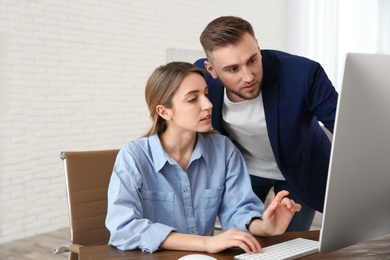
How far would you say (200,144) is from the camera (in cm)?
168

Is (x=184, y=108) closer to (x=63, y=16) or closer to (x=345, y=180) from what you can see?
(x=345, y=180)

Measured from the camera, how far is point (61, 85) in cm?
Result: 473

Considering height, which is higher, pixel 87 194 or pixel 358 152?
pixel 358 152

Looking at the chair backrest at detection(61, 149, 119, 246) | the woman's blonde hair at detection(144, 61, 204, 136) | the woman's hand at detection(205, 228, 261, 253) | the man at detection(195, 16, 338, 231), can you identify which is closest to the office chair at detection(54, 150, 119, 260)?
the chair backrest at detection(61, 149, 119, 246)

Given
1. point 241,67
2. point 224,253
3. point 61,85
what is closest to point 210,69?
point 241,67

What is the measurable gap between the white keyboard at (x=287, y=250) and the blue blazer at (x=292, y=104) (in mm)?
614

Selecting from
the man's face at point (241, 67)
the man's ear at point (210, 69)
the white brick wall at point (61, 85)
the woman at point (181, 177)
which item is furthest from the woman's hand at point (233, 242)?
the white brick wall at point (61, 85)

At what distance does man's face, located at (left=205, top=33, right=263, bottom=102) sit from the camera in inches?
69.4

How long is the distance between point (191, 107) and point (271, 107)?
41 cm

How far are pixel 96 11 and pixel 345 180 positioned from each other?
14.5ft

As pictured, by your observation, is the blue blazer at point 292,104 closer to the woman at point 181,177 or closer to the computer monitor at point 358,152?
the woman at point 181,177

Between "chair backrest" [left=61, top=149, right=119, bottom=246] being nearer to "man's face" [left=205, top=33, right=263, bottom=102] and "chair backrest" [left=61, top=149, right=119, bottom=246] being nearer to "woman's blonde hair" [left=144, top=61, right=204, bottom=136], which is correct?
"woman's blonde hair" [left=144, top=61, right=204, bottom=136]

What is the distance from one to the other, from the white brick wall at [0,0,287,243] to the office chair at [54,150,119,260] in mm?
2656

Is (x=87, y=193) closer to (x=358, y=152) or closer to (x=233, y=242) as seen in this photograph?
(x=233, y=242)
